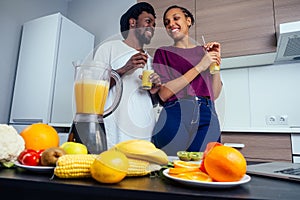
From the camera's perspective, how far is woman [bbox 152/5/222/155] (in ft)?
2.12

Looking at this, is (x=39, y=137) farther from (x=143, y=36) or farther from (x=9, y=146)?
(x=143, y=36)

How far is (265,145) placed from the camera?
1.24 metres

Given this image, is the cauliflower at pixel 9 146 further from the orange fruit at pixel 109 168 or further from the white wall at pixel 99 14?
the white wall at pixel 99 14

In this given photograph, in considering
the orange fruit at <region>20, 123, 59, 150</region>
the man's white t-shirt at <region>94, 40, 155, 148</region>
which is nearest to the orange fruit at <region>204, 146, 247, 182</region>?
the man's white t-shirt at <region>94, 40, 155, 148</region>

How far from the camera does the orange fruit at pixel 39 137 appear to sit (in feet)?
1.54

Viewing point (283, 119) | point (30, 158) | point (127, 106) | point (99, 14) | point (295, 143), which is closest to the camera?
point (30, 158)

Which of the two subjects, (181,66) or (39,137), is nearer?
A: (39,137)

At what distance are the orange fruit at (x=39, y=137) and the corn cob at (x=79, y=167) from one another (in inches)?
6.6

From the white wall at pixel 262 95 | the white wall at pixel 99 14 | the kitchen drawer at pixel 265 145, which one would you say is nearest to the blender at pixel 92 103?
the kitchen drawer at pixel 265 145

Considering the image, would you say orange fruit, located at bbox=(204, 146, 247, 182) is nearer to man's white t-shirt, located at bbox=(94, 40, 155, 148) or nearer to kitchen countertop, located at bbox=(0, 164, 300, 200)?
kitchen countertop, located at bbox=(0, 164, 300, 200)

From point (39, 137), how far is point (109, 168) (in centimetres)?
27

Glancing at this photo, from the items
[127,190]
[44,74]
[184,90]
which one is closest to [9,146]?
[127,190]

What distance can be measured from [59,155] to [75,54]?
1948 millimetres

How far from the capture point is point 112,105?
531mm
